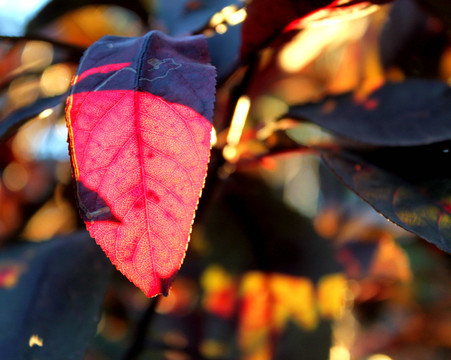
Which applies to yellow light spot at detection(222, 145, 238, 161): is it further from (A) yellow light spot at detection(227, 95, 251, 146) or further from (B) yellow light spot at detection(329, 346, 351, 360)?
(B) yellow light spot at detection(329, 346, 351, 360)

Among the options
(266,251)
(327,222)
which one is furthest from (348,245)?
(266,251)

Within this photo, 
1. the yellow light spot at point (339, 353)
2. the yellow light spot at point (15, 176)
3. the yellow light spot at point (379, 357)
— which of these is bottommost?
the yellow light spot at point (379, 357)

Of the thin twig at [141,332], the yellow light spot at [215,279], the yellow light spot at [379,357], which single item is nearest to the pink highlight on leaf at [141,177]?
the thin twig at [141,332]

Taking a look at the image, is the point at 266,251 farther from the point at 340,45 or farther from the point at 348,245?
the point at 340,45

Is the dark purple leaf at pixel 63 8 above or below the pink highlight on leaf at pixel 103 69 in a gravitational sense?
below

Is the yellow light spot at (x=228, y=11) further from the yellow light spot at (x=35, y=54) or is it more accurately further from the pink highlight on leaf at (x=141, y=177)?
the yellow light spot at (x=35, y=54)

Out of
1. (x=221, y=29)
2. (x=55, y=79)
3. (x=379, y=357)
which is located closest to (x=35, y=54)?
(x=55, y=79)

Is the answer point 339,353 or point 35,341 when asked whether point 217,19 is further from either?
point 339,353
